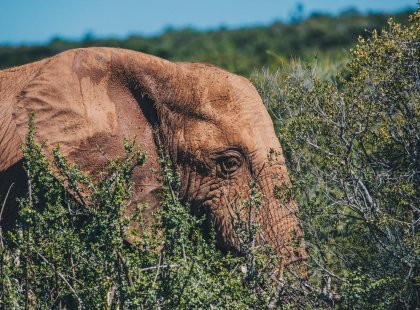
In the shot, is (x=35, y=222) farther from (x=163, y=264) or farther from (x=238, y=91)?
(x=238, y=91)

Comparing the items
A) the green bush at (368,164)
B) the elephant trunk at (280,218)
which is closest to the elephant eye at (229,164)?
the elephant trunk at (280,218)

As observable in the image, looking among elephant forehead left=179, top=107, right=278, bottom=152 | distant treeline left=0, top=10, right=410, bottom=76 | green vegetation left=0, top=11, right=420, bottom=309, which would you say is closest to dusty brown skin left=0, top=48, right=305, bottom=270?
elephant forehead left=179, top=107, right=278, bottom=152

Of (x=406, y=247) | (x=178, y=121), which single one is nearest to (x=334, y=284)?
(x=406, y=247)

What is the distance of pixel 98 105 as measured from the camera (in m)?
6.32

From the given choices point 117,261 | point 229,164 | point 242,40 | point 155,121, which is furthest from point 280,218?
point 242,40

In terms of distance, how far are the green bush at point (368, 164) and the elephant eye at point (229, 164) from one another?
37cm

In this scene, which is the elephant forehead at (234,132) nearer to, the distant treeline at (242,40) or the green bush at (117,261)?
the green bush at (117,261)

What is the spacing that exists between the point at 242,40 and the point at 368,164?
61.0 metres

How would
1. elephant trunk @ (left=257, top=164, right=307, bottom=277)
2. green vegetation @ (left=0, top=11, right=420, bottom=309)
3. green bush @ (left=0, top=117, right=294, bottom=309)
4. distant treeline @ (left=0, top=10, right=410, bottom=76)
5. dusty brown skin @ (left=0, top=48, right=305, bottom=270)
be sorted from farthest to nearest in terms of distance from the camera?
distant treeline @ (left=0, top=10, right=410, bottom=76), dusty brown skin @ (left=0, top=48, right=305, bottom=270), elephant trunk @ (left=257, top=164, right=307, bottom=277), green vegetation @ (left=0, top=11, right=420, bottom=309), green bush @ (left=0, top=117, right=294, bottom=309)

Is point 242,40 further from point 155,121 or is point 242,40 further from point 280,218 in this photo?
point 280,218

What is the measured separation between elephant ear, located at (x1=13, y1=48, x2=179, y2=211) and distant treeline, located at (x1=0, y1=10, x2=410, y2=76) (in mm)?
40355

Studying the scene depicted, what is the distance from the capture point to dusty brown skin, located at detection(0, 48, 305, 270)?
20.5ft

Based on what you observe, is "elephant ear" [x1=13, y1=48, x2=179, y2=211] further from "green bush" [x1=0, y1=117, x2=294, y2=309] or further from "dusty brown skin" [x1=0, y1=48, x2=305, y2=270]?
"green bush" [x1=0, y1=117, x2=294, y2=309]

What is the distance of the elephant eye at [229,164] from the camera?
20.7ft
